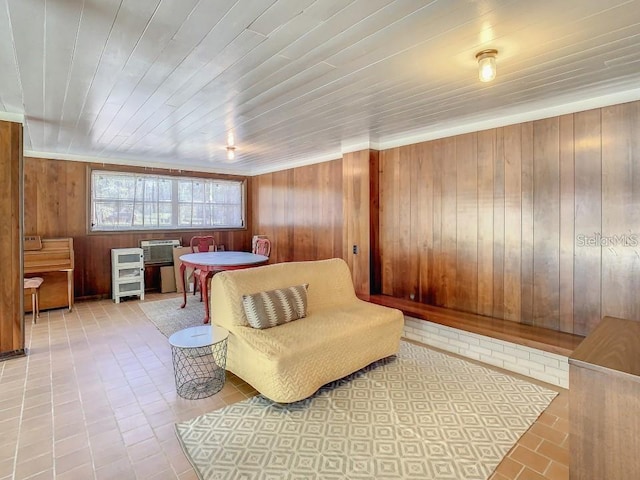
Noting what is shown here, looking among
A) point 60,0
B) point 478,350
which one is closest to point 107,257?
point 60,0

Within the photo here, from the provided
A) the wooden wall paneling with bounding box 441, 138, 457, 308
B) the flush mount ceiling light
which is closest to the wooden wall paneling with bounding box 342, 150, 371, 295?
the wooden wall paneling with bounding box 441, 138, 457, 308

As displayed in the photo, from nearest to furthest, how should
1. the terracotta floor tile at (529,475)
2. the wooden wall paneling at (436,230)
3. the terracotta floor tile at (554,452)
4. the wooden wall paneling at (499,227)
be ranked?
the terracotta floor tile at (529,475) → the terracotta floor tile at (554,452) → the wooden wall paneling at (499,227) → the wooden wall paneling at (436,230)

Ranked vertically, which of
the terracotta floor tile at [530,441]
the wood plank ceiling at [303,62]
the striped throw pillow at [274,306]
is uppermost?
the wood plank ceiling at [303,62]

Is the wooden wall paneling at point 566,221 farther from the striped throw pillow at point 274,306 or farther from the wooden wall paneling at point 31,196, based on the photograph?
the wooden wall paneling at point 31,196

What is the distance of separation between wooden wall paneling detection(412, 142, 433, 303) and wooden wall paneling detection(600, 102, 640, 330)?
1.56 metres

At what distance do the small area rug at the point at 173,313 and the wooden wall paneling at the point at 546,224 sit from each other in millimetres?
3829

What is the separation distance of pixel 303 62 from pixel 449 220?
2.41 metres

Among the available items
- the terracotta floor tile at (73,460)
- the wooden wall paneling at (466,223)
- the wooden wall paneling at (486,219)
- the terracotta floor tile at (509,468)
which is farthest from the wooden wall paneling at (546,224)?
the terracotta floor tile at (73,460)

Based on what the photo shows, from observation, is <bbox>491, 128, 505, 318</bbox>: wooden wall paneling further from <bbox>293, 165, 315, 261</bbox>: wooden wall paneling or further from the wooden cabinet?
<bbox>293, 165, 315, 261</bbox>: wooden wall paneling

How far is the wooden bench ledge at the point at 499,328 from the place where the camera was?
2660 millimetres

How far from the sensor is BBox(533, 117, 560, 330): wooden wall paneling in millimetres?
2904

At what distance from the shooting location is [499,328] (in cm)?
302

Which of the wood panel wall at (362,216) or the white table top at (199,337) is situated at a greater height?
the wood panel wall at (362,216)

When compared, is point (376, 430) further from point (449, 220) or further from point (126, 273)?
point (126, 273)
